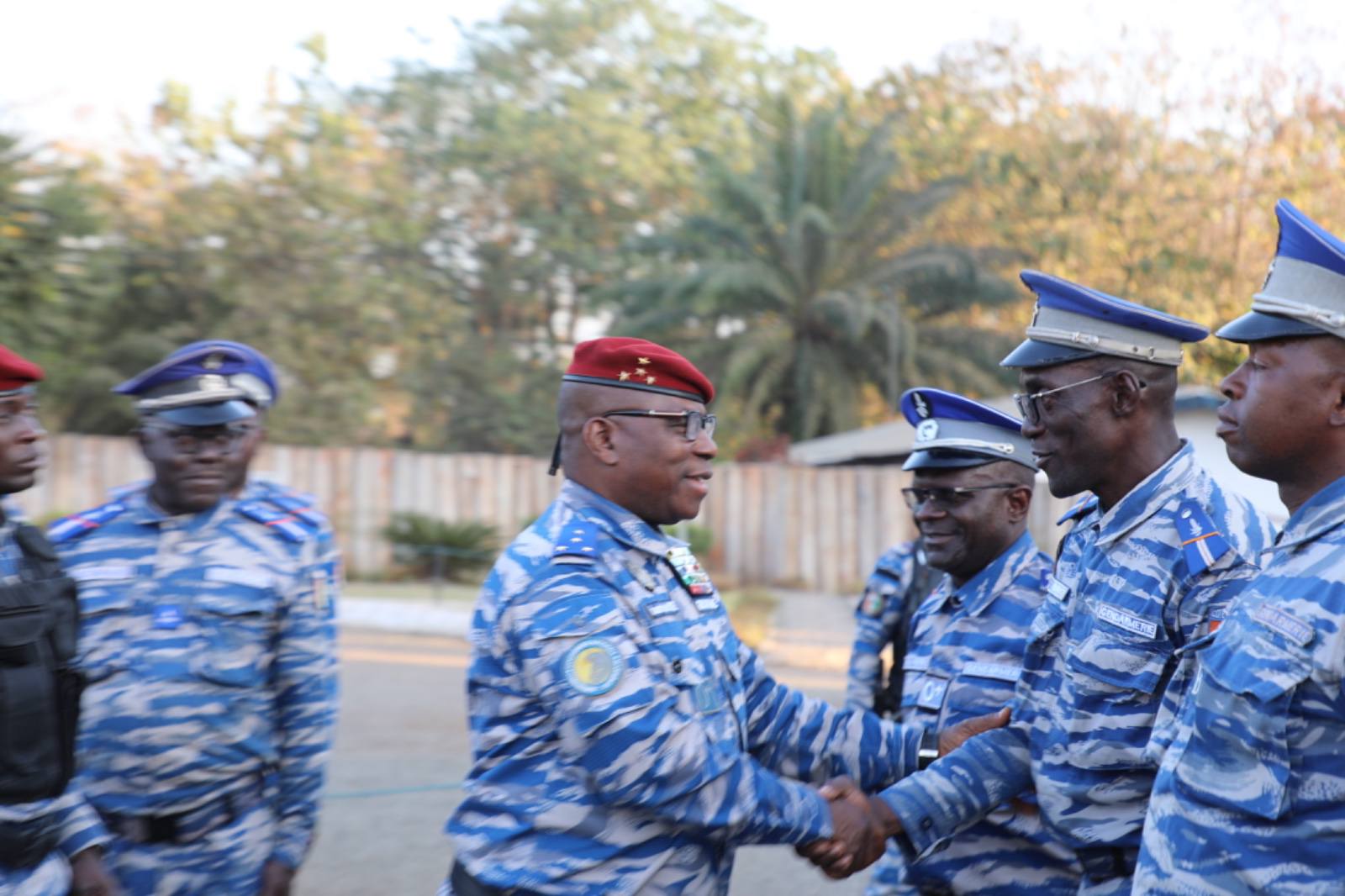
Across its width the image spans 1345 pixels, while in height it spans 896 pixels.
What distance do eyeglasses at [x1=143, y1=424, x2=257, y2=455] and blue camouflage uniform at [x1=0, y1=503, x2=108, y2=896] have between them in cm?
51

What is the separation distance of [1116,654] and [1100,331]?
737 mm

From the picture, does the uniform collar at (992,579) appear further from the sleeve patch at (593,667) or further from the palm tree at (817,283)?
the palm tree at (817,283)

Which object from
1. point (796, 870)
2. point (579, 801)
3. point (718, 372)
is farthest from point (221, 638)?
point (718, 372)

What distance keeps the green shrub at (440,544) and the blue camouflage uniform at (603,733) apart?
13902 mm

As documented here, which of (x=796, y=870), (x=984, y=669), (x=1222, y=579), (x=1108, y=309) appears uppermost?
(x=1108, y=309)

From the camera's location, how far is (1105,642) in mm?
2758

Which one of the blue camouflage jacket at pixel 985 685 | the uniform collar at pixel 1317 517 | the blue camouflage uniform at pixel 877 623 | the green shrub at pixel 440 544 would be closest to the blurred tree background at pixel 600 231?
the green shrub at pixel 440 544

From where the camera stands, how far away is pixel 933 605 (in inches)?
Answer: 150

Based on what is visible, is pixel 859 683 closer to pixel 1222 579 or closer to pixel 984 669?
pixel 984 669

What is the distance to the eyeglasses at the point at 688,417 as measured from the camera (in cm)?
283

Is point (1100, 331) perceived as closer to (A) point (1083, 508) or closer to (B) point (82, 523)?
(A) point (1083, 508)

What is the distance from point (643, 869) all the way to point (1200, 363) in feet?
75.4

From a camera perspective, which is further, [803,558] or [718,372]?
[718,372]

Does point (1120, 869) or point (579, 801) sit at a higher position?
point (579, 801)
